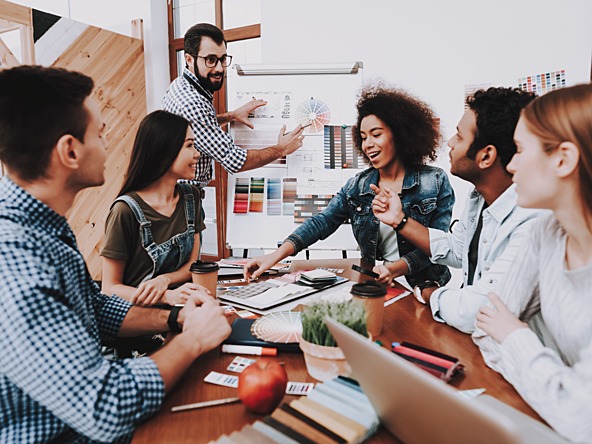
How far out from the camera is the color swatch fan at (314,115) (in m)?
2.57

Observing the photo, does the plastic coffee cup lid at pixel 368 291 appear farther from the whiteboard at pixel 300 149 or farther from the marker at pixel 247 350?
the whiteboard at pixel 300 149

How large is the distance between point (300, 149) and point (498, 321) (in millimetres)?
1804

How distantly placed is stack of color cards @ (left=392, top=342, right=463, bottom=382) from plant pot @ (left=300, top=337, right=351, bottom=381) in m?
0.14

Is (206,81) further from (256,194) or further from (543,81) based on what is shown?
(543,81)

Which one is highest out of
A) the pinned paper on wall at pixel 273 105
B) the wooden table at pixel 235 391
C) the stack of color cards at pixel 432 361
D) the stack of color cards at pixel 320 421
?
the pinned paper on wall at pixel 273 105

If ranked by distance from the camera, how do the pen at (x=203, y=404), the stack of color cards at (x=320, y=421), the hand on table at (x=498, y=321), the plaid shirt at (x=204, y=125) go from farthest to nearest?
the plaid shirt at (x=204, y=125)
the hand on table at (x=498, y=321)
the pen at (x=203, y=404)
the stack of color cards at (x=320, y=421)

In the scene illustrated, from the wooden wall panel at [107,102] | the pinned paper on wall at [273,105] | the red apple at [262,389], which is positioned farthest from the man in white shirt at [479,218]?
the wooden wall panel at [107,102]

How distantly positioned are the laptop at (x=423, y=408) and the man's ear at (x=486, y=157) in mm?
869

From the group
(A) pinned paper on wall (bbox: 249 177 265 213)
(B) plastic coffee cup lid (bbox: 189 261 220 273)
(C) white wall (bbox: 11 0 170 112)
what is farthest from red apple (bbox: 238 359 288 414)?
(C) white wall (bbox: 11 0 170 112)

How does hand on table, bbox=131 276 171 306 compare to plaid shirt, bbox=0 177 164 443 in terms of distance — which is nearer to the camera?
plaid shirt, bbox=0 177 164 443

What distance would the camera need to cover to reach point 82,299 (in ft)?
3.05

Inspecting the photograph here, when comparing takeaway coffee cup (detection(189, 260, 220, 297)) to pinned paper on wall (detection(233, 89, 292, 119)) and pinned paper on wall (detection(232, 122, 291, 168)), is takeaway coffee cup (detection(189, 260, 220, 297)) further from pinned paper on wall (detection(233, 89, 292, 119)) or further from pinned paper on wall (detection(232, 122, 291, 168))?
pinned paper on wall (detection(233, 89, 292, 119))

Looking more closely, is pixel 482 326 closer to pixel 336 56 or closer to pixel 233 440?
pixel 233 440

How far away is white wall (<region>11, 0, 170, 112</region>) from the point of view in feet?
12.8
